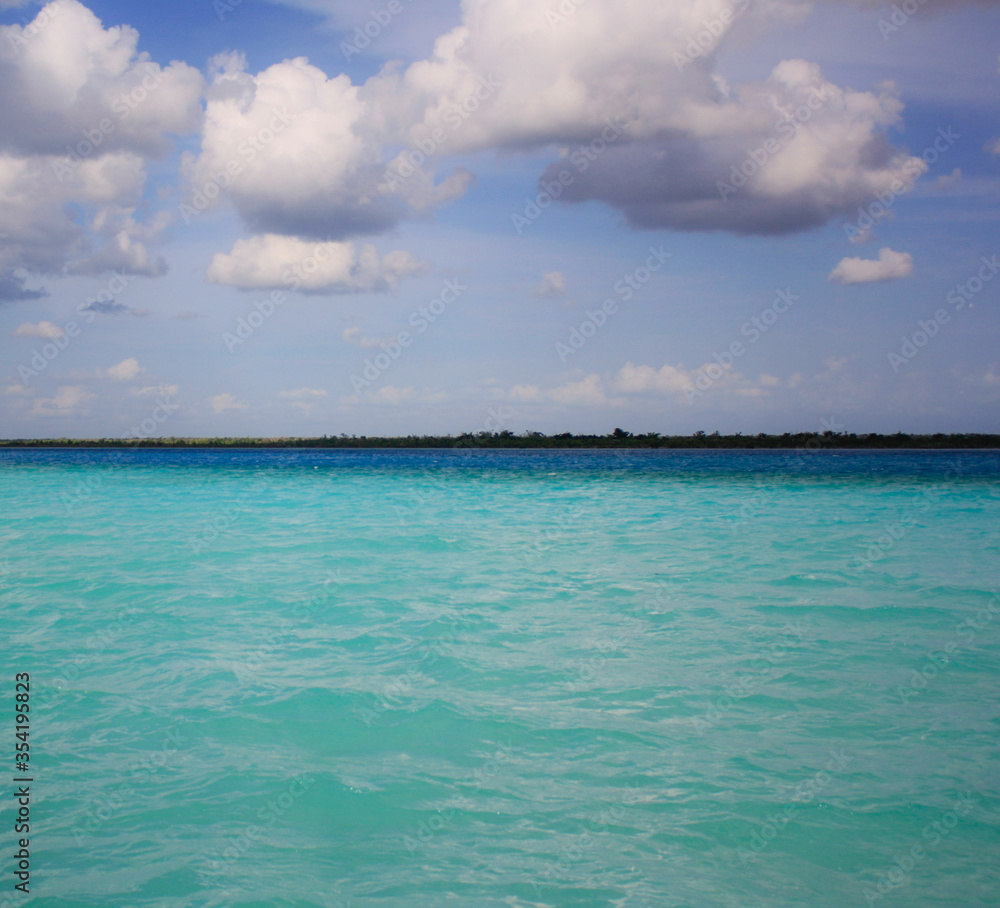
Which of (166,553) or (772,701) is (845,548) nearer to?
(772,701)

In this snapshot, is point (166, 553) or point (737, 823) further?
point (166, 553)

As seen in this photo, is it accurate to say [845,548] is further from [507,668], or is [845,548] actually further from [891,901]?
[891,901]

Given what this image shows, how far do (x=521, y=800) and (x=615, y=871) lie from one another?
3.49ft

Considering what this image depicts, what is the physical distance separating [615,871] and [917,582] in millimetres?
12564

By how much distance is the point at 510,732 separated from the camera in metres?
6.84

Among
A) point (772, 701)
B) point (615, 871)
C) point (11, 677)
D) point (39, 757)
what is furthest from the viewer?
point (11, 677)

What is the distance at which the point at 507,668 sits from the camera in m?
8.85

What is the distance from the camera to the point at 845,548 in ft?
62.7

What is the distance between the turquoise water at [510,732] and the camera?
4.61 m

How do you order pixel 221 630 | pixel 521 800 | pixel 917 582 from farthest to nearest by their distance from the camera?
1. pixel 917 582
2. pixel 221 630
3. pixel 521 800

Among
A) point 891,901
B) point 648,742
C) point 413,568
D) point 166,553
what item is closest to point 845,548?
point 413,568

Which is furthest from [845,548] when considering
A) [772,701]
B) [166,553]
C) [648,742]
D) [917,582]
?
[166,553]

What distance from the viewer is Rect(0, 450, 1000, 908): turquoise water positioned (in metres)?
4.61

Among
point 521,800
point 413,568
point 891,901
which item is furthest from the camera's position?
point 413,568
